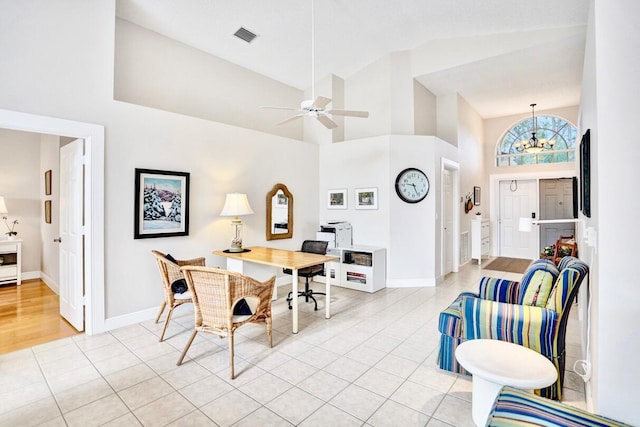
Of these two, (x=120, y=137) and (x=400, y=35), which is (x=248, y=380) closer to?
(x=120, y=137)

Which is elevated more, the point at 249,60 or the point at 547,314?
the point at 249,60

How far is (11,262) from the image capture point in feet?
17.4

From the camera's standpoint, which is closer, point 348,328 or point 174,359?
point 174,359

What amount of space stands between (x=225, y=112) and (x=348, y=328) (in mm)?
3837

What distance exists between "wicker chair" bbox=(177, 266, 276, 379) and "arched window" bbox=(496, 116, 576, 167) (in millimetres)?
7907

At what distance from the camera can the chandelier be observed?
7.28 meters

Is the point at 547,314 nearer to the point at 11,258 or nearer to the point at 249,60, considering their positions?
the point at 249,60

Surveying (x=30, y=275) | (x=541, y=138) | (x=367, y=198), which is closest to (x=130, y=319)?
(x=30, y=275)

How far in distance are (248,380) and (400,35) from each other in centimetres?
528

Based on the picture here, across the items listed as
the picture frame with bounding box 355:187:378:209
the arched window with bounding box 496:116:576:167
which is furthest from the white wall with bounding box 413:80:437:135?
the arched window with bounding box 496:116:576:167

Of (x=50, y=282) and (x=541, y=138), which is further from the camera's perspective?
(x=541, y=138)

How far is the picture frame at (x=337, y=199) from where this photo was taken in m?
5.84

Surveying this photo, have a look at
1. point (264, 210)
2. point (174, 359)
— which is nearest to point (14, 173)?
point (264, 210)

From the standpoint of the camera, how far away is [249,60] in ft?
17.5
